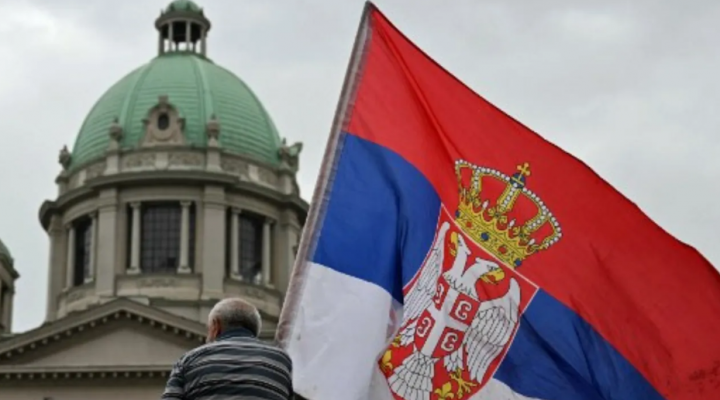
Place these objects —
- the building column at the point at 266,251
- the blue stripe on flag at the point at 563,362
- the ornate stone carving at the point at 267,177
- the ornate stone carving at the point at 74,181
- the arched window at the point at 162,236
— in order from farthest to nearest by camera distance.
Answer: the ornate stone carving at the point at 267,177, the ornate stone carving at the point at 74,181, the building column at the point at 266,251, the arched window at the point at 162,236, the blue stripe on flag at the point at 563,362

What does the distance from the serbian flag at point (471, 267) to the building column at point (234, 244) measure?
2155 inches

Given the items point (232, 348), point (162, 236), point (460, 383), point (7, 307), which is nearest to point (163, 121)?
point (162, 236)

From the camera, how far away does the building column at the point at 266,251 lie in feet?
214

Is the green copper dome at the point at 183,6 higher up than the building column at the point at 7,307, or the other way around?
the green copper dome at the point at 183,6

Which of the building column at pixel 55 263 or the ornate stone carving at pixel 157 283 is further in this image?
the building column at pixel 55 263

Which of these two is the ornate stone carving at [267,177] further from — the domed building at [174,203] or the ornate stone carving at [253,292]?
the ornate stone carving at [253,292]

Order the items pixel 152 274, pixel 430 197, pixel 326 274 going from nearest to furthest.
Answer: pixel 326 274
pixel 430 197
pixel 152 274

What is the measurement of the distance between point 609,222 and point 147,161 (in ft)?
188

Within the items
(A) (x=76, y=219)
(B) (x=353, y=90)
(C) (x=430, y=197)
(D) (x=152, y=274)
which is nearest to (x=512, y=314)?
(C) (x=430, y=197)

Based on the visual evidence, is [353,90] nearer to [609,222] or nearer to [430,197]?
[430,197]

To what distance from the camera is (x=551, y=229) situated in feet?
32.0

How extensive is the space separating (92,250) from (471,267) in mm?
56932

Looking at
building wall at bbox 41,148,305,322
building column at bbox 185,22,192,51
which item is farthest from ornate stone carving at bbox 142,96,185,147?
building column at bbox 185,22,192,51

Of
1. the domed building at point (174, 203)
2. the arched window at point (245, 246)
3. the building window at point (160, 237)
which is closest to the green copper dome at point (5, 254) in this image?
the domed building at point (174, 203)
